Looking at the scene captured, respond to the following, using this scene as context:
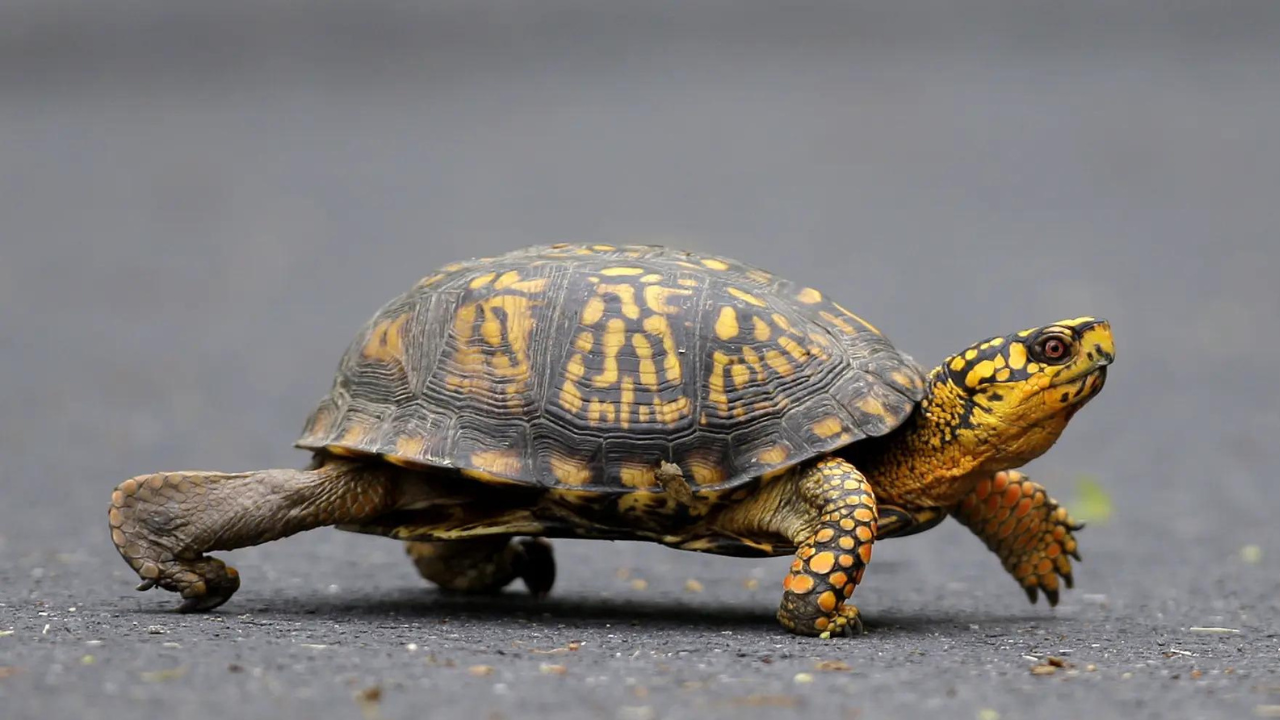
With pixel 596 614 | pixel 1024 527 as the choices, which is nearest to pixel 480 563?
pixel 596 614

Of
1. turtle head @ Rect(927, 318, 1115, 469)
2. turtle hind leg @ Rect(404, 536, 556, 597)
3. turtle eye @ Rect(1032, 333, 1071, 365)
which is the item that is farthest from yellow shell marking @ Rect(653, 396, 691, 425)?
turtle hind leg @ Rect(404, 536, 556, 597)

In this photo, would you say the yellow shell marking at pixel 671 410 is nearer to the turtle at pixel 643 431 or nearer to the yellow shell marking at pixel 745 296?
the turtle at pixel 643 431

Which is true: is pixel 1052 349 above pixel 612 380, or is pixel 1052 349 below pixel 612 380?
above

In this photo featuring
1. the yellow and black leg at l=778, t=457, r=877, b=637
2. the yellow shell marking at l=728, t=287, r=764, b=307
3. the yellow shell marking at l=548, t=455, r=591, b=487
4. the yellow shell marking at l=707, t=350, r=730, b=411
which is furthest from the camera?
the yellow shell marking at l=728, t=287, r=764, b=307

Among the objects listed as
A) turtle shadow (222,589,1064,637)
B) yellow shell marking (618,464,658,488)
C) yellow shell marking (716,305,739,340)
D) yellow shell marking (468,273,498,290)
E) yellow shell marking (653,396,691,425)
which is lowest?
turtle shadow (222,589,1064,637)

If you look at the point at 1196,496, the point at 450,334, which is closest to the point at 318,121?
the point at 1196,496

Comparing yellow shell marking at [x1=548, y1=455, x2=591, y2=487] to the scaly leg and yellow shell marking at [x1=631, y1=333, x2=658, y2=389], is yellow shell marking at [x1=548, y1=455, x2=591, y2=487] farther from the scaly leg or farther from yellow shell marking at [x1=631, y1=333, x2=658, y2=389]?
the scaly leg

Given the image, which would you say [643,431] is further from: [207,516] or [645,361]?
[207,516]

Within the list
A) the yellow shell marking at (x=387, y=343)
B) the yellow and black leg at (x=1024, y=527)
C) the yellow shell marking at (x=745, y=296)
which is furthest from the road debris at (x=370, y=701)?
the yellow and black leg at (x=1024, y=527)

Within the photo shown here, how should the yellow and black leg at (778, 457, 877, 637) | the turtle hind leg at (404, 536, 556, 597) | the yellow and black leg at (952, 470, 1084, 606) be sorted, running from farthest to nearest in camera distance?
the turtle hind leg at (404, 536, 556, 597)
the yellow and black leg at (952, 470, 1084, 606)
the yellow and black leg at (778, 457, 877, 637)
